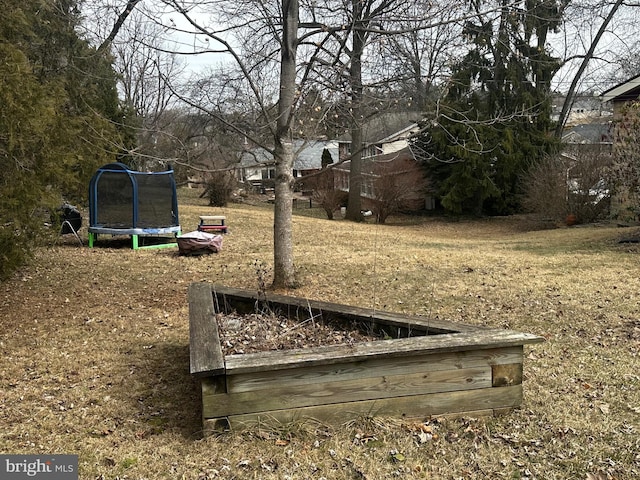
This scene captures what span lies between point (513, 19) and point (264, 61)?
3.06 m

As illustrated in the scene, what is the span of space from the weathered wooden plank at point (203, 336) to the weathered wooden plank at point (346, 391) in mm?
175

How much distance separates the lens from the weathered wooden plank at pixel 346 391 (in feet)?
10.4

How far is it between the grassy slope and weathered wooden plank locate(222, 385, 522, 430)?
0.19 ft

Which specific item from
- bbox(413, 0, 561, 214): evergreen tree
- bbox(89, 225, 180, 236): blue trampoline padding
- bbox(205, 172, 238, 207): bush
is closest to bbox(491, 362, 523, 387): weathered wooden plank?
bbox(89, 225, 180, 236): blue trampoline padding

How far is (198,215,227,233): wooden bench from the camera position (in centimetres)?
1289

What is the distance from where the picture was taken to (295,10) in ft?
21.0

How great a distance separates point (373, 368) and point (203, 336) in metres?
1.18

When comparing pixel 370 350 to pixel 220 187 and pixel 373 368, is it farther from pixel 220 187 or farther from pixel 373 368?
pixel 220 187

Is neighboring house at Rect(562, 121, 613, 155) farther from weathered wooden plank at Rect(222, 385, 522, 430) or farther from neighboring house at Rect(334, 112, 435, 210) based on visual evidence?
weathered wooden plank at Rect(222, 385, 522, 430)

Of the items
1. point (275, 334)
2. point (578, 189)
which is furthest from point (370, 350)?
point (578, 189)

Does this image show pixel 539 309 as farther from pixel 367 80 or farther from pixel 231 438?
pixel 231 438

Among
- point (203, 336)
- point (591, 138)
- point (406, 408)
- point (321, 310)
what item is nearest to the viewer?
point (406, 408)

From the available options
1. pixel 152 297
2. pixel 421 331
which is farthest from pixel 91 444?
pixel 152 297

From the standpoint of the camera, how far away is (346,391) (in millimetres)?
3289
